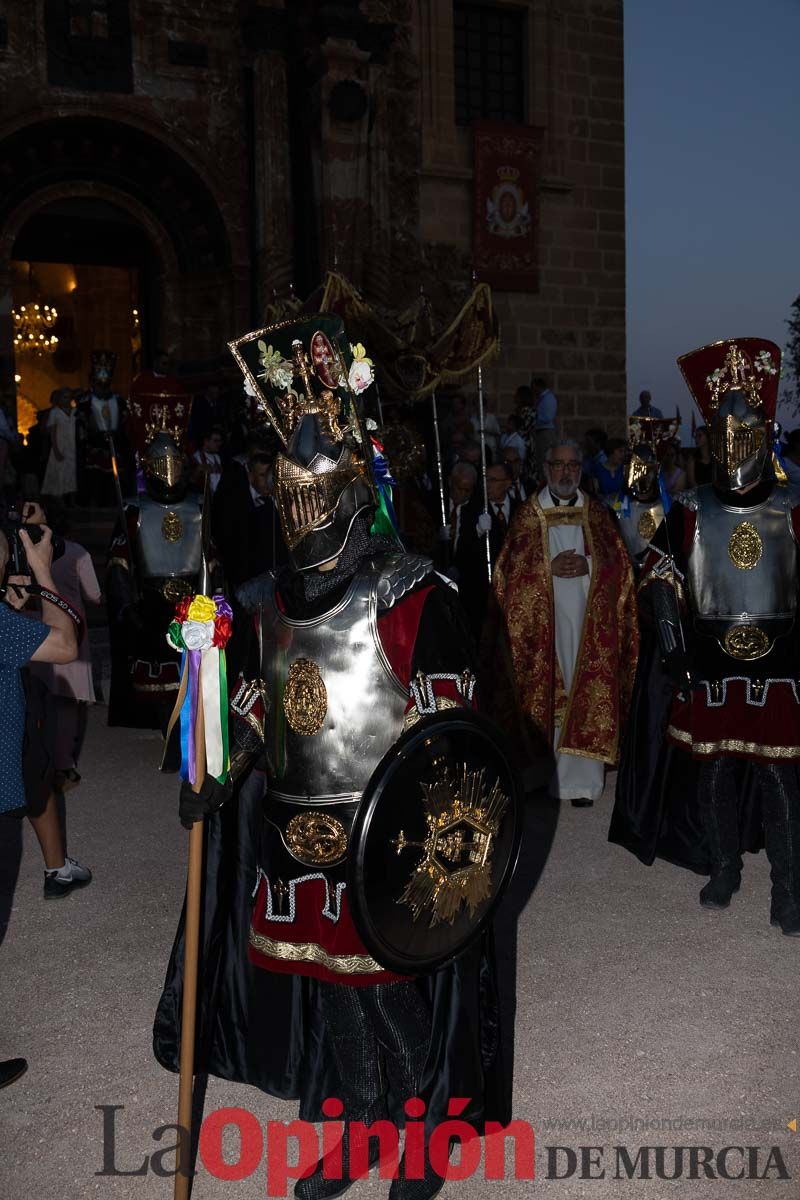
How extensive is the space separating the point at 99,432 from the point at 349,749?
1067cm

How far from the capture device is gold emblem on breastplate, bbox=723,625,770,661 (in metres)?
4.36

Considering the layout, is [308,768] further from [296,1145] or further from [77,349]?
[77,349]

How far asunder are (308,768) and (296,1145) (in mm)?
1135

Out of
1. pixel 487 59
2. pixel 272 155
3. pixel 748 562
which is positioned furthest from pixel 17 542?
pixel 487 59

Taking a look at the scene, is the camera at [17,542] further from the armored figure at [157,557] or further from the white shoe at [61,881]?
the armored figure at [157,557]

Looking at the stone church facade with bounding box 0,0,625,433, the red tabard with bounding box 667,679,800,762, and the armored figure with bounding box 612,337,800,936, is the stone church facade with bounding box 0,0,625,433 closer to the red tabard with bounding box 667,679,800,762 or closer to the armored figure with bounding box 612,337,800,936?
the armored figure with bounding box 612,337,800,936

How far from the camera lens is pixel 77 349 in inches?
845

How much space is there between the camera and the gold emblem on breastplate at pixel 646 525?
775 centimetres

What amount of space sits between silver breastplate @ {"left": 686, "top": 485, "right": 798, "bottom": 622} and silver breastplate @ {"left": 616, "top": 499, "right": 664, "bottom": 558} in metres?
3.31

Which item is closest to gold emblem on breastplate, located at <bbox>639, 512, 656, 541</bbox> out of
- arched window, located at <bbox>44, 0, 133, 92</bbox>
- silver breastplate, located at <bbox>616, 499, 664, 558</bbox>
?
silver breastplate, located at <bbox>616, 499, 664, 558</bbox>

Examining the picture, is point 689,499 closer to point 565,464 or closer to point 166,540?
point 565,464

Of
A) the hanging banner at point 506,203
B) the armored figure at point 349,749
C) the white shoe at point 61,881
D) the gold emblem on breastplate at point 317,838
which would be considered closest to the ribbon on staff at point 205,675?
the armored figure at point 349,749

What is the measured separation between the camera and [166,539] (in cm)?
704

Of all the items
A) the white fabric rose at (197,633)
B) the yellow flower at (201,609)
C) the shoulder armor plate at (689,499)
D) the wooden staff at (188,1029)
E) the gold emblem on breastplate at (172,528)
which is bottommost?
the wooden staff at (188,1029)
